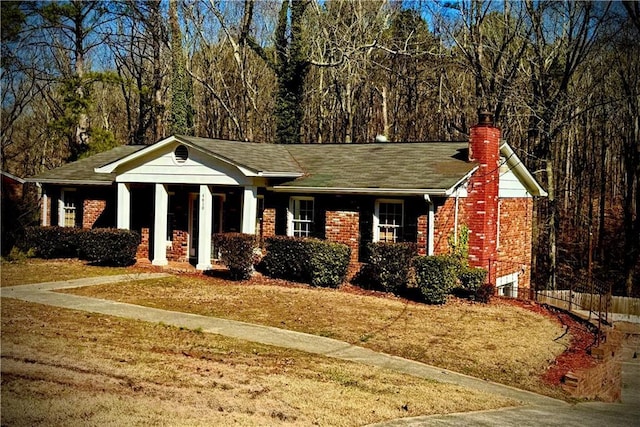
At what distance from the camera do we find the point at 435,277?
1770 centimetres

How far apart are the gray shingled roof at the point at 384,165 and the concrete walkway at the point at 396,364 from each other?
277 inches

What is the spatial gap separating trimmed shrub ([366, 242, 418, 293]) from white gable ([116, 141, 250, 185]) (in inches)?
190

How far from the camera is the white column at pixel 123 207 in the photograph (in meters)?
22.9

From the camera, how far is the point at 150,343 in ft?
38.5

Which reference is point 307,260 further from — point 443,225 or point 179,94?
point 179,94

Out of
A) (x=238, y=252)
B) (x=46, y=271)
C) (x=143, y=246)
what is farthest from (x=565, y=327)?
(x=46, y=271)

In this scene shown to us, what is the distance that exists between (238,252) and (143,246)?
5985 millimetres

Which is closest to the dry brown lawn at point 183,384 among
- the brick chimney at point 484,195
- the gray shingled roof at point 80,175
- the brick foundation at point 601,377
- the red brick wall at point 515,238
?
the brick foundation at point 601,377

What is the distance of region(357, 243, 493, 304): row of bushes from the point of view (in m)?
17.7

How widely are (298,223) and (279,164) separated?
2217mm

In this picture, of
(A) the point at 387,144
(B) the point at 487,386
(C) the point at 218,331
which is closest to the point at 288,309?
(C) the point at 218,331

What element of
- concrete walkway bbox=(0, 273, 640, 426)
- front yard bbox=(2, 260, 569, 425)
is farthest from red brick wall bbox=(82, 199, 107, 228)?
front yard bbox=(2, 260, 569, 425)

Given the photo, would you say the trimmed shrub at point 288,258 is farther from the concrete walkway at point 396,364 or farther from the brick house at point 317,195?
the concrete walkway at point 396,364

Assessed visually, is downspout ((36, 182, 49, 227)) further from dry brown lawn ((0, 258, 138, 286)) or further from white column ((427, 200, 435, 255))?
white column ((427, 200, 435, 255))
